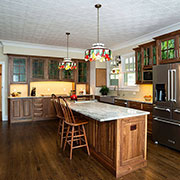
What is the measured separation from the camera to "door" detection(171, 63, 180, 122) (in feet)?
A: 10.7

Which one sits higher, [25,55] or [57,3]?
[57,3]

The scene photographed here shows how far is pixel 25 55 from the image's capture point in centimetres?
599

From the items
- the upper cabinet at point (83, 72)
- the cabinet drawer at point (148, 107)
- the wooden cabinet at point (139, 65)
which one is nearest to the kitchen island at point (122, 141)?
the cabinet drawer at point (148, 107)

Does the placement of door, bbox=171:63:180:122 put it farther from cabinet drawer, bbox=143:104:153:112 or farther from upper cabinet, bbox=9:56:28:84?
upper cabinet, bbox=9:56:28:84

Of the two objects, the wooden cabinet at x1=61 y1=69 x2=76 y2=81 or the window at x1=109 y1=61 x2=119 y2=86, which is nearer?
the window at x1=109 y1=61 x2=119 y2=86

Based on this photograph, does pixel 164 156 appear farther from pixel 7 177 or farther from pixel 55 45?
pixel 55 45

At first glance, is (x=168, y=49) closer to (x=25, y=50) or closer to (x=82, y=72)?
(x=82, y=72)

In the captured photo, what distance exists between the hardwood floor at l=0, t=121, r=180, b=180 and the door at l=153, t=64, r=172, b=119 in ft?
2.59

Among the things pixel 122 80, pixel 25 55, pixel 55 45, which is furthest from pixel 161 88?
pixel 25 55

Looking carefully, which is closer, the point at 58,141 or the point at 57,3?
the point at 57,3

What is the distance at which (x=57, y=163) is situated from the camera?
275 cm

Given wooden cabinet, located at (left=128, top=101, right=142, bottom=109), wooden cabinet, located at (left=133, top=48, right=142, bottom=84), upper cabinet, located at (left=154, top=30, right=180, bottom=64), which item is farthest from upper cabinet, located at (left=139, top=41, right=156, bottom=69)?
wooden cabinet, located at (left=128, top=101, right=142, bottom=109)

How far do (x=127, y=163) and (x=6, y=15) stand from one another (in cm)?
391

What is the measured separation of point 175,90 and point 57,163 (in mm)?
2752
